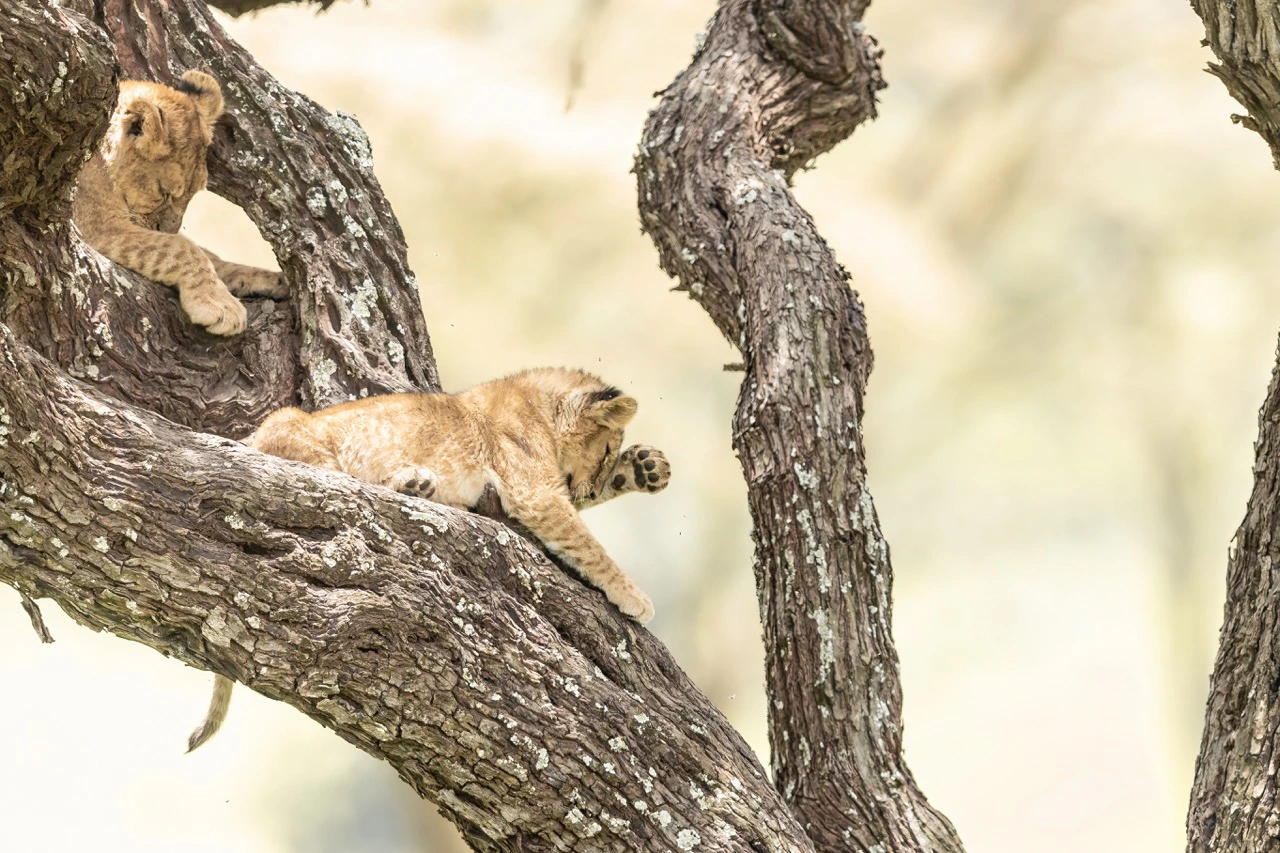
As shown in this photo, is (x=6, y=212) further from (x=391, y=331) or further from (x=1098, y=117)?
(x=1098, y=117)

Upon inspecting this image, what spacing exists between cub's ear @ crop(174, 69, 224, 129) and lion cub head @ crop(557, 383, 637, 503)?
1.48 metres

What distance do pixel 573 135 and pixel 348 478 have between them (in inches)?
250

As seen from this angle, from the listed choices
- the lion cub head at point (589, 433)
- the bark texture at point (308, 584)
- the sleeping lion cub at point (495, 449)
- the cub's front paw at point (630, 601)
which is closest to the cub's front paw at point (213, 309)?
the bark texture at point (308, 584)

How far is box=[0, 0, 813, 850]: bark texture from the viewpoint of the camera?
2.92 meters

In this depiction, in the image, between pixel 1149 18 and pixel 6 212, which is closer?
pixel 6 212

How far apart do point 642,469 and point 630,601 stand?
779 mm

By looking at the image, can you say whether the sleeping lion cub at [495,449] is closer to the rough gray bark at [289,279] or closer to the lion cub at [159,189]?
the rough gray bark at [289,279]

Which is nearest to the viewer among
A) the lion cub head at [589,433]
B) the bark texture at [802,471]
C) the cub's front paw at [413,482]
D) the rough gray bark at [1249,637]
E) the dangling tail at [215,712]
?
the rough gray bark at [1249,637]

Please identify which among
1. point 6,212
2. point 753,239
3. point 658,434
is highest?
point 658,434

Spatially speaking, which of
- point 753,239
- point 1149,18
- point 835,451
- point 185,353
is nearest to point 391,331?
point 185,353

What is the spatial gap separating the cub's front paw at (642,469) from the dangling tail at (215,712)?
4.36 ft

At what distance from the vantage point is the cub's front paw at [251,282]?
15.2 ft

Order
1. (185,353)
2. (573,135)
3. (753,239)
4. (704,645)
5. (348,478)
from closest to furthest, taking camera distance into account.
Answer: (348,478) → (185,353) → (753,239) → (704,645) → (573,135)

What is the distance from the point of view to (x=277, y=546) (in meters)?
3.06
